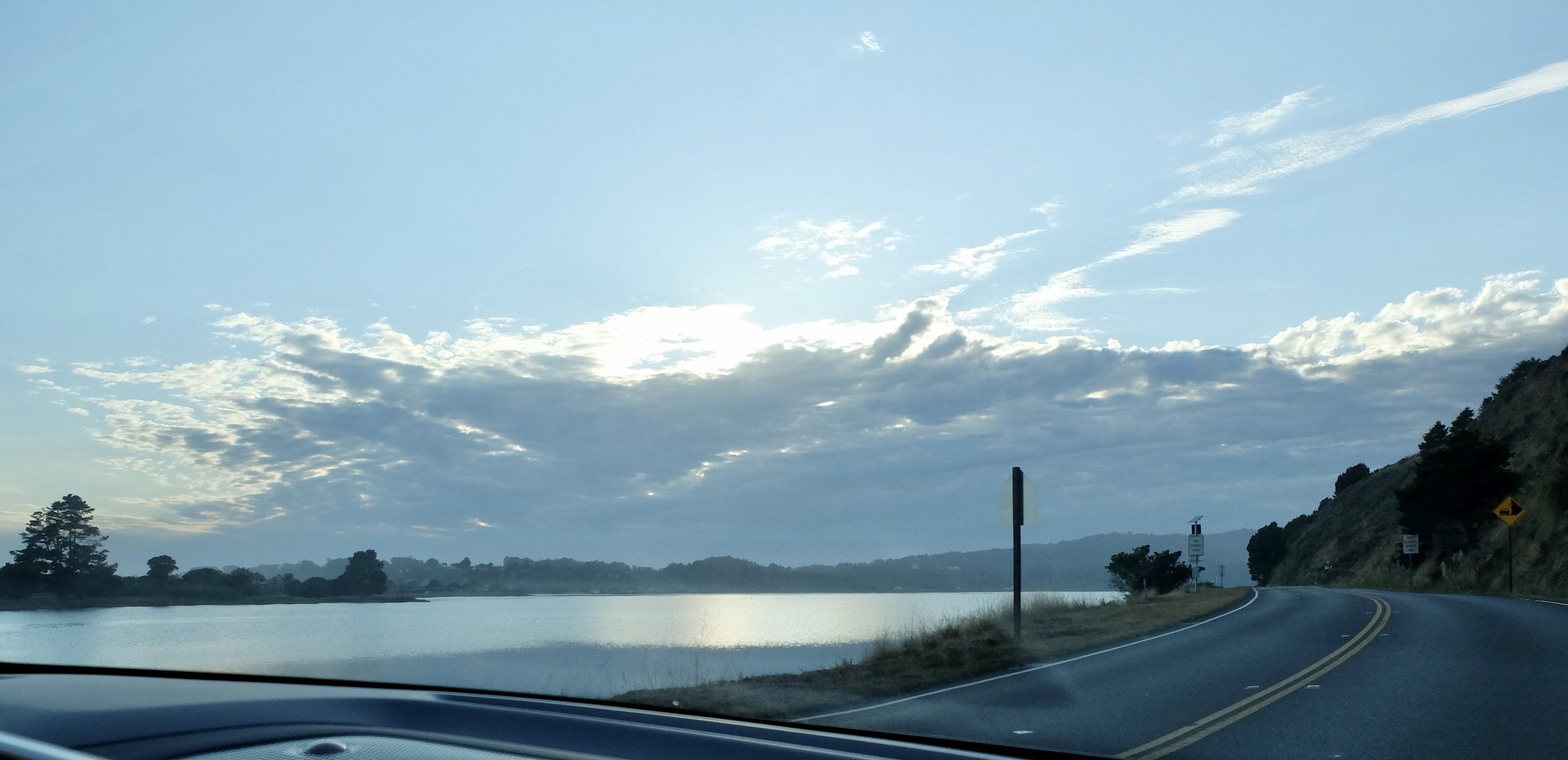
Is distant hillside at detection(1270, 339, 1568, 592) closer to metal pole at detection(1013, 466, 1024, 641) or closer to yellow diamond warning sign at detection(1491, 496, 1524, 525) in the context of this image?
yellow diamond warning sign at detection(1491, 496, 1524, 525)

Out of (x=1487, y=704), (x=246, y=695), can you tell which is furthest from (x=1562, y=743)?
(x=246, y=695)

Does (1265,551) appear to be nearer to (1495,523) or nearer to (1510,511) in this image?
(1495,523)

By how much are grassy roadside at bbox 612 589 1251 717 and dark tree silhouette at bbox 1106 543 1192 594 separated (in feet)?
140

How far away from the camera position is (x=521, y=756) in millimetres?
2939

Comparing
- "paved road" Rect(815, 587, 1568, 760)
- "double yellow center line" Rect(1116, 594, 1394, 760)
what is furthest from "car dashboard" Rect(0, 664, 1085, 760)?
"double yellow center line" Rect(1116, 594, 1394, 760)

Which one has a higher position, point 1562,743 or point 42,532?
point 42,532

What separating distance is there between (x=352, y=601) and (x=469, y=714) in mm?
8039

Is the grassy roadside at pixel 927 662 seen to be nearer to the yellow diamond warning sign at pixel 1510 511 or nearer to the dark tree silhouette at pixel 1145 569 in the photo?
the yellow diamond warning sign at pixel 1510 511

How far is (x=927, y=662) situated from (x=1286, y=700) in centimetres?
600

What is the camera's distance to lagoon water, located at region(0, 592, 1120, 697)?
558 cm

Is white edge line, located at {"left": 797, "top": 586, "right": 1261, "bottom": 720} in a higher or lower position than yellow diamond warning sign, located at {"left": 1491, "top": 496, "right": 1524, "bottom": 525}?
lower

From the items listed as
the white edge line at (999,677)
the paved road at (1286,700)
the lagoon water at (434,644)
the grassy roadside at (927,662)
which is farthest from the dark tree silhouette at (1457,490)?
the paved road at (1286,700)

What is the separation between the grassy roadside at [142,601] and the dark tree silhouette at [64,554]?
0.36 feet

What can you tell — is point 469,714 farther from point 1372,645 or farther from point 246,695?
point 1372,645
